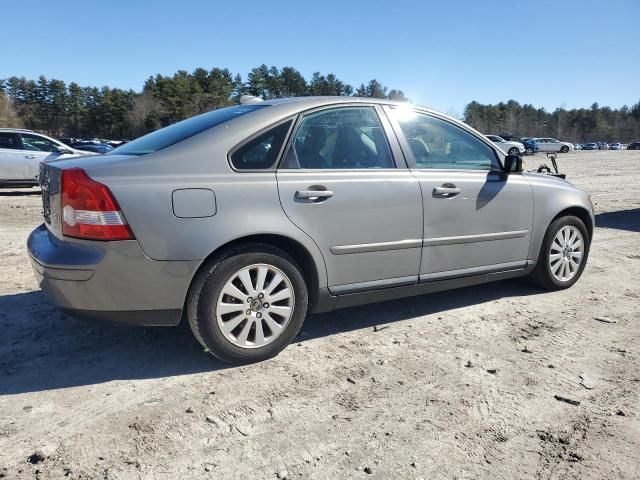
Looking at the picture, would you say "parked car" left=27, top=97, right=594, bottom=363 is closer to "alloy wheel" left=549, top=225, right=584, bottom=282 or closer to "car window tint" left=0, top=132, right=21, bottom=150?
"alloy wheel" left=549, top=225, right=584, bottom=282

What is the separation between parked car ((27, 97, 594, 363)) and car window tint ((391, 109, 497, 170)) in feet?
0.04

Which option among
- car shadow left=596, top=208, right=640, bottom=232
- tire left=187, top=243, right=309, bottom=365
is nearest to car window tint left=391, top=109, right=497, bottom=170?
tire left=187, top=243, right=309, bottom=365

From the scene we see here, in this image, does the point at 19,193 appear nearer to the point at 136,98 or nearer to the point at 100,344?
the point at 100,344

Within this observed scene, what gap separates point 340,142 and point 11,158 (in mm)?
11692

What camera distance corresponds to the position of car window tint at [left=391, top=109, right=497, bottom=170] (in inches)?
146

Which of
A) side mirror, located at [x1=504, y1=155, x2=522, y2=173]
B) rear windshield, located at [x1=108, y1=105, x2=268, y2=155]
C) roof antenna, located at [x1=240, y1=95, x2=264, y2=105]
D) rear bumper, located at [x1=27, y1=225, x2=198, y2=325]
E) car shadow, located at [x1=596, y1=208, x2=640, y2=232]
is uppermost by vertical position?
roof antenna, located at [x1=240, y1=95, x2=264, y2=105]

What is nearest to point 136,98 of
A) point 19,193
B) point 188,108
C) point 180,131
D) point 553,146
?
point 188,108

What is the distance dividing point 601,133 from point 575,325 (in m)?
124

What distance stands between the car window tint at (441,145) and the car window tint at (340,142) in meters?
0.25

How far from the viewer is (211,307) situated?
9.50 feet

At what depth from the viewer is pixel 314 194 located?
3.12 metres

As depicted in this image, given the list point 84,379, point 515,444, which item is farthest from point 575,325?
point 84,379

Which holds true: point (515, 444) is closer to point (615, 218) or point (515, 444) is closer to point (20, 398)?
point (20, 398)

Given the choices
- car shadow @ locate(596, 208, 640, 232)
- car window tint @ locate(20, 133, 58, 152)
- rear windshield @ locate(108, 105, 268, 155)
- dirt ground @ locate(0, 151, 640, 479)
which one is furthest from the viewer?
car window tint @ locate(20, 133, 58, 152)
